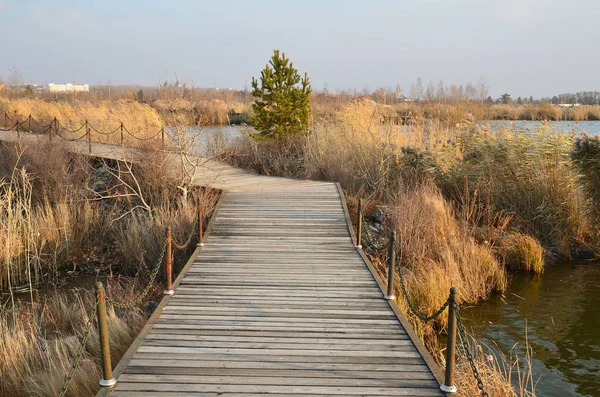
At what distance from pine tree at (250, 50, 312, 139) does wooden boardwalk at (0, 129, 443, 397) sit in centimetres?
671

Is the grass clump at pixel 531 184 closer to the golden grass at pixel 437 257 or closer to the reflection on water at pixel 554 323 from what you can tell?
the reflection on water at pixel 554 323

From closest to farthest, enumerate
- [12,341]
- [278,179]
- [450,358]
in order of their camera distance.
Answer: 1. [450,358]
2. [12,341]
3. [278,179]

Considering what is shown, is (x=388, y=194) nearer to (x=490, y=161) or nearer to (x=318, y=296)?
(x=490, y=161)

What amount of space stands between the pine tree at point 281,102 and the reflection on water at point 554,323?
25.9 feet

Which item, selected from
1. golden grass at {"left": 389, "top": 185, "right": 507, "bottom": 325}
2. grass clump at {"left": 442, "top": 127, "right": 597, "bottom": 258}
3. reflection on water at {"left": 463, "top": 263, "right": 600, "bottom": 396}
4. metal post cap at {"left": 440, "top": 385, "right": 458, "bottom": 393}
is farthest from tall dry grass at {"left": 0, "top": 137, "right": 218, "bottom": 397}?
grass clump at {"left": 442, "top": 127, "right": 597, "bottom": 258}

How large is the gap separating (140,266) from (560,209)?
808 centimetres

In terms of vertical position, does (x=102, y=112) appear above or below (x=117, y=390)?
above

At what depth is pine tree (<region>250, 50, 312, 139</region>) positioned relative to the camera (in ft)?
46.8

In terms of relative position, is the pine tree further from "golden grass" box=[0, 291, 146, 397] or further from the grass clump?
"golden grass" box=[0, 291, 146, 397]

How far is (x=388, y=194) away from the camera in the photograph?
10.4m

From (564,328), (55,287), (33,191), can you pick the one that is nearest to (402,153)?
(564,328)

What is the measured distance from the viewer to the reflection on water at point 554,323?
5809 millimetres

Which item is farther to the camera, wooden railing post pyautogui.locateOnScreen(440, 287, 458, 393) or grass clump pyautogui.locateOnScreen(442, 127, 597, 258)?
grass clump pyautogui.locateOnScreen(442, 127, 597, 258)

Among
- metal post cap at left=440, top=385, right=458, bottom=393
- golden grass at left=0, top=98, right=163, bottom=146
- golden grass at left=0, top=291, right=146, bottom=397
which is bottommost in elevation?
golden grass at left=0, top=291, right=146, bottom=397
